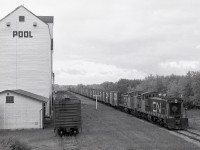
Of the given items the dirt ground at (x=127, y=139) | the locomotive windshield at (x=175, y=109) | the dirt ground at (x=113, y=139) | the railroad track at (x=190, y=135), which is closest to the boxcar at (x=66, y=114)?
the dirt ground at (x=113, y=139)

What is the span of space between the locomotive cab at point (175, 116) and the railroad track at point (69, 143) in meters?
10.2

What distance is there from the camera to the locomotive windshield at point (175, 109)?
31.7 m

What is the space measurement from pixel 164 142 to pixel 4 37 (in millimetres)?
26506

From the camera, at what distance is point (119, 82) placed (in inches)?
5098

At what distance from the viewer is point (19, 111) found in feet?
110

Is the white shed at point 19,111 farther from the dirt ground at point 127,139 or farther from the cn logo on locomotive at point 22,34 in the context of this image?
the cn logo on locomotive at point 22,34

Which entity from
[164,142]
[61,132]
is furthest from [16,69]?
[164,142]

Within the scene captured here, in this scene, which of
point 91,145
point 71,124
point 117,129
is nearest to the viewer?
point 91,145

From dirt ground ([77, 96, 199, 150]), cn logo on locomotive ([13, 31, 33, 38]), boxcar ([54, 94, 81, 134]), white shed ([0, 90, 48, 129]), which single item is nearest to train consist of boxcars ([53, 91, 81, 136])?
boxcar ([54, 94, 81, 134])

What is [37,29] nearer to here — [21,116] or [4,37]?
[4,37]

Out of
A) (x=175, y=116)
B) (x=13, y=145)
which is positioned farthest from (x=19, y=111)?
(x=175, y=116)

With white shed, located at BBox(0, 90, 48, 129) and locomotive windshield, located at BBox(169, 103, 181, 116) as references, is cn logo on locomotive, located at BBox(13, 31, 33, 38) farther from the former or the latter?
locomotive windshield, located at BBox(169, 103, 181, 116)

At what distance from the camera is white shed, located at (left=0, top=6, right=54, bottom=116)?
134ft

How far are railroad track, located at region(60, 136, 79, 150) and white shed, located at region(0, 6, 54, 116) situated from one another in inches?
639
